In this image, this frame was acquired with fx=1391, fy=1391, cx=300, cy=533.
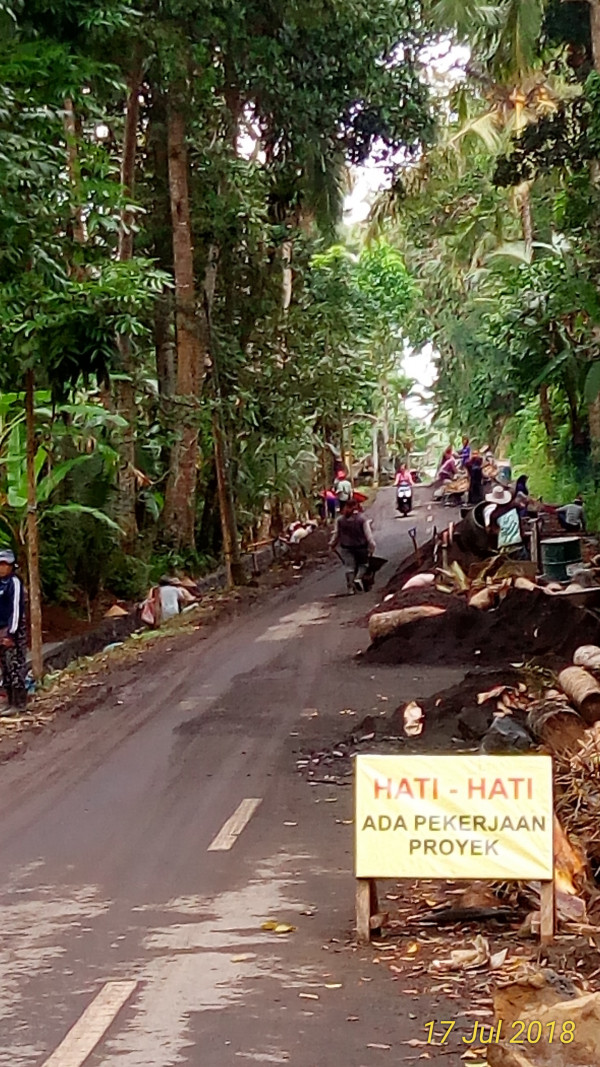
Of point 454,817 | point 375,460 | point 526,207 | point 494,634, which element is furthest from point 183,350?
point 375,460

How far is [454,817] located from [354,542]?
60.6ft

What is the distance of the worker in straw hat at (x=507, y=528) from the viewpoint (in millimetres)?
23312

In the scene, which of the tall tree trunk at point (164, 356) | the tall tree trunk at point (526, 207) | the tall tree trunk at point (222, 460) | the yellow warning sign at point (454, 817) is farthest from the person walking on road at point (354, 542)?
the yellow warning sign at point (454, 817)

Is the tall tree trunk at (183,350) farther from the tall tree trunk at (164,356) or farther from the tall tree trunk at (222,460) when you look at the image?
the tall tree trunk at (164,356)

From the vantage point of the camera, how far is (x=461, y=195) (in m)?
38.4

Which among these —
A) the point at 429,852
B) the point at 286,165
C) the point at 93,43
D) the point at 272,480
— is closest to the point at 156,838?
the point at 429,852

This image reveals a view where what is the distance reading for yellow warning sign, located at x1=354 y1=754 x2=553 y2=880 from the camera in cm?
702

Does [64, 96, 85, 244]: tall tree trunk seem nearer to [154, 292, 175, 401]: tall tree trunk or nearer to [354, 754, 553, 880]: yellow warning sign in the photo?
[154, 292, 175, 401]: tall tree trunk

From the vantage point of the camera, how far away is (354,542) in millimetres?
25547

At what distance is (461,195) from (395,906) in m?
32.6

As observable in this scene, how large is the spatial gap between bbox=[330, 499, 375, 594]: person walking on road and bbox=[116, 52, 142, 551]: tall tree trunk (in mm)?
3930

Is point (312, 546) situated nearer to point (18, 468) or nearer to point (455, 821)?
point (18, 468)
